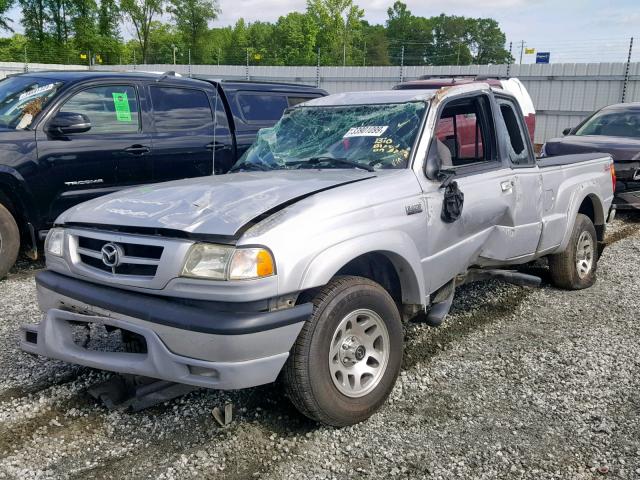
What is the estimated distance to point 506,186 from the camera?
4.52 m

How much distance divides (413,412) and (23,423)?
2.15 meters

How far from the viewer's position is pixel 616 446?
315cm

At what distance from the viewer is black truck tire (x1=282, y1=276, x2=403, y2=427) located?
296 cm

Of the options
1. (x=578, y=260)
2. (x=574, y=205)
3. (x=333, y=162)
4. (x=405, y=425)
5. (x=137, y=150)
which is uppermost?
(x=333, y=162)

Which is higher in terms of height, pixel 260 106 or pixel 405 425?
pixel 260 106

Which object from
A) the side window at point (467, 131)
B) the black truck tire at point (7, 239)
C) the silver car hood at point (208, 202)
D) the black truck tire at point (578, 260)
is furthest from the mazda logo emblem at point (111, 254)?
the black truck tire at point (578, 260)

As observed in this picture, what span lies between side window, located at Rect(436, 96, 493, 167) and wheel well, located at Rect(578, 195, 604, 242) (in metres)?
1.73

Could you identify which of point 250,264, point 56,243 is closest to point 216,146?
point 56,243

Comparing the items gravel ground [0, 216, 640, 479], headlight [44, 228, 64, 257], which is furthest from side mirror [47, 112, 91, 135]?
headlight [44, 228, 64, 257]

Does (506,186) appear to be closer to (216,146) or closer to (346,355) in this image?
(346,355)

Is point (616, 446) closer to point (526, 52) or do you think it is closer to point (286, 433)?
point (286, 433)

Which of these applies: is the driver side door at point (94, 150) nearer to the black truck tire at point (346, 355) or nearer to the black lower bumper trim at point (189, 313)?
Result: the black lower bumper trim at point (189, 313)

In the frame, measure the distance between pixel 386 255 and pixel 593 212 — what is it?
352 centimetres

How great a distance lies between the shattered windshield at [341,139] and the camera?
12.9 feet
